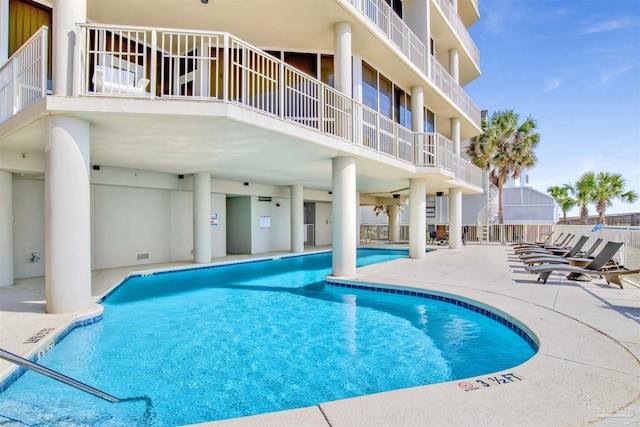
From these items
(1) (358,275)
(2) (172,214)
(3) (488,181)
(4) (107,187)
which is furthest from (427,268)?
(3) (488,181)

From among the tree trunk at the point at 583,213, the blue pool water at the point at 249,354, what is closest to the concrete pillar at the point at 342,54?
the blue pool water at the point at 249,354

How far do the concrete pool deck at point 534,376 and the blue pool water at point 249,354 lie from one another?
0.55 metres

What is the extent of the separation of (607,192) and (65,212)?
111 feet

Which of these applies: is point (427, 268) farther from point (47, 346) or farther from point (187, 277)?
point (47, 346)

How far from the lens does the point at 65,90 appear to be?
232 inches

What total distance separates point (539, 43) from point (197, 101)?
1665 cm

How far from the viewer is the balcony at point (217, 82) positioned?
5941mm

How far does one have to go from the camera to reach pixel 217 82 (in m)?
6.45

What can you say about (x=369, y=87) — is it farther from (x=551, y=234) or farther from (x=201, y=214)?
(x=551, y=234)

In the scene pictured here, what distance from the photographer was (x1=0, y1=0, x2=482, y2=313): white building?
598 cm

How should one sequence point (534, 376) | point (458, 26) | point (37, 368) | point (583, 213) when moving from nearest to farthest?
1. point (37, 368)
2. point (534, 376)
3. point (458, 26)
4. point (583, 213)

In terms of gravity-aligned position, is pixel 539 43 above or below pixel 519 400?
above

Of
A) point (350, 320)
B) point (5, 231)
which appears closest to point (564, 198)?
point (350, 320)

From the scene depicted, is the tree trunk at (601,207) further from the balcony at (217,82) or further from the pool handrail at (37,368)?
the pool handrail at (37,368)
